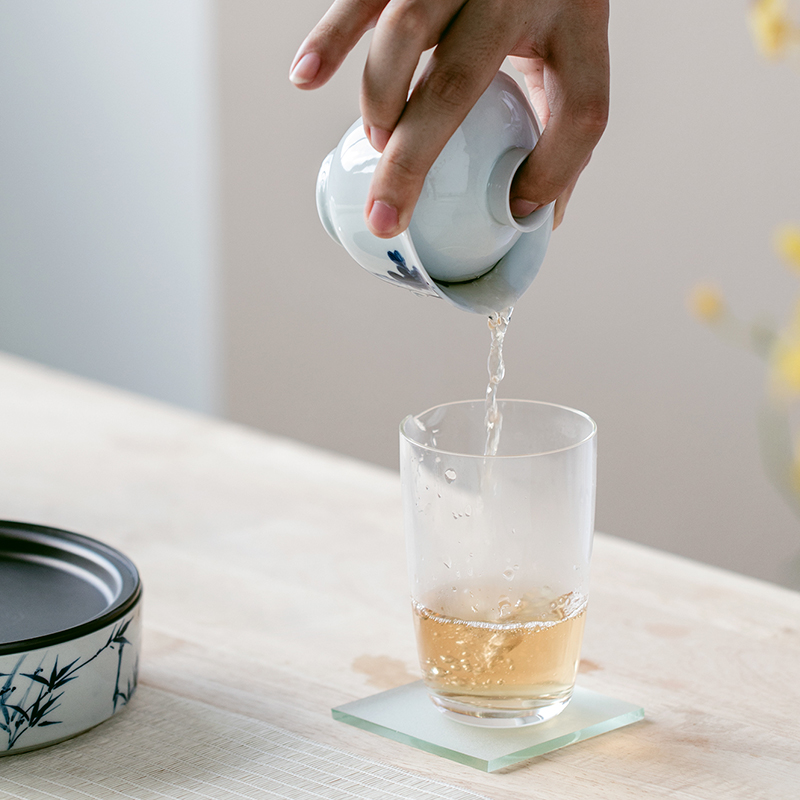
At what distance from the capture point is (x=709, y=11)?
217 centimetres

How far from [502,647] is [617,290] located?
1.79 meters

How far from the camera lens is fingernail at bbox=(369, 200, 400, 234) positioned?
649mm

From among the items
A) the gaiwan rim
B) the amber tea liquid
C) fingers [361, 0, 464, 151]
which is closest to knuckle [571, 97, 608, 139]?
fingers [361, 0, 464, 151]

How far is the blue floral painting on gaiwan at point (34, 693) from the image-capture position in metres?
0.68

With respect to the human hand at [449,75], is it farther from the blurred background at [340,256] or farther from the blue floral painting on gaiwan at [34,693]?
the blurred background at [340,256]

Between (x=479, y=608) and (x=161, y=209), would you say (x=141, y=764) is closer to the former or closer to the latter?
(x=479, y=608)

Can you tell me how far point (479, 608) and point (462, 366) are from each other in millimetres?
1982

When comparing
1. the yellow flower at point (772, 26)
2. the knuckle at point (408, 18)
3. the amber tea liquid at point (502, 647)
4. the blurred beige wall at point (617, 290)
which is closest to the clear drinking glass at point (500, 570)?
the amber tea liquid at point (502, 647)

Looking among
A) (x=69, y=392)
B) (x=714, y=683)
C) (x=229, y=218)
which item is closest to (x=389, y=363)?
(x=229, y=218)

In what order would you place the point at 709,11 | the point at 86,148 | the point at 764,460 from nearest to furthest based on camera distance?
the point at 709,11 < the point at 764,460 < the point at 86,148

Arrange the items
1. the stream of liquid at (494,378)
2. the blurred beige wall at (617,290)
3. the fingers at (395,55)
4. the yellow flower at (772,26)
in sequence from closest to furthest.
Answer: the fingers at (395,55), the stream of liquid at (494,378), the yellow flower at (772,26), the blurred beige wall at (617,290)

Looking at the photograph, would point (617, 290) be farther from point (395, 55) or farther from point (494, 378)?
point (395, 55)

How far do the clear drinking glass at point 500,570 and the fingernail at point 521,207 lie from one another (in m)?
0.14

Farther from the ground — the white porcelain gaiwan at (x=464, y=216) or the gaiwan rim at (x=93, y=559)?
the white porcelain gaiwan at (x=464, y=216)
